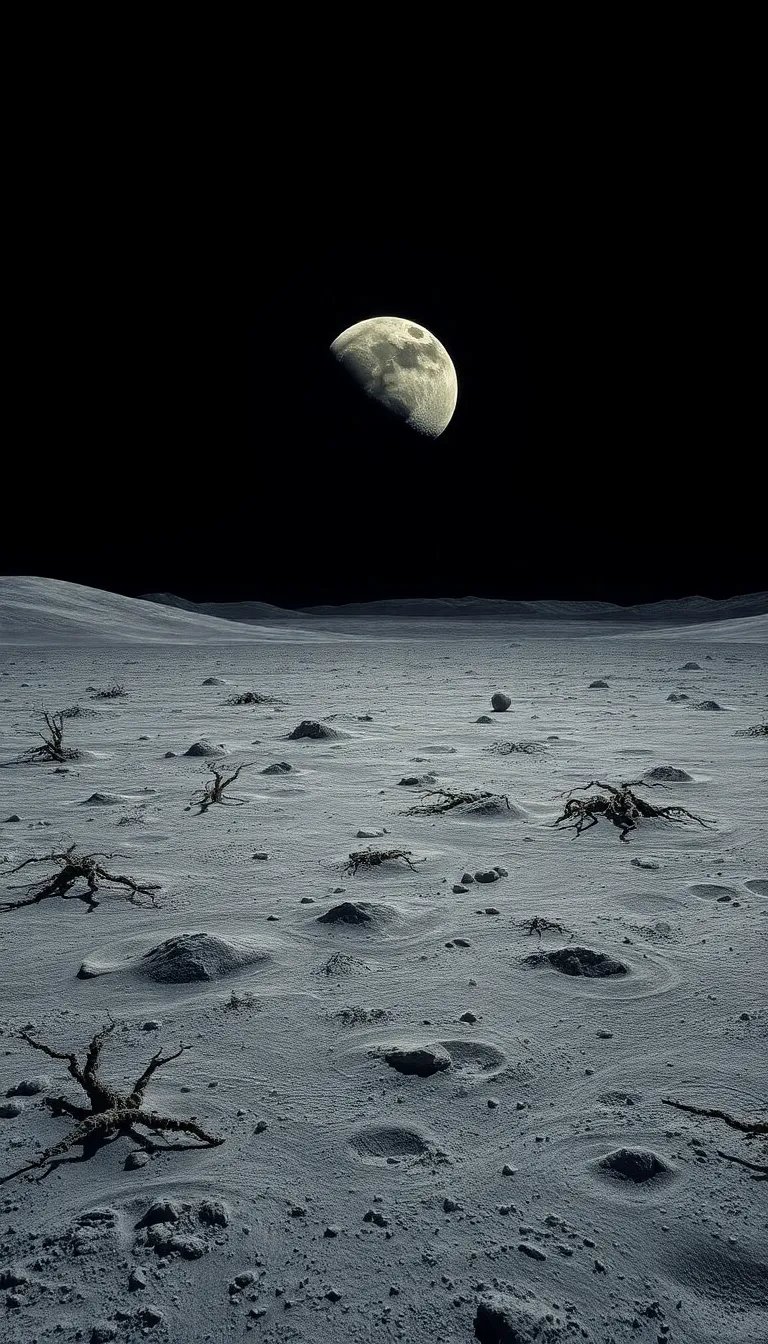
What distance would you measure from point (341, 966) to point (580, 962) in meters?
0.50

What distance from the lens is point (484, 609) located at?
42.0 m

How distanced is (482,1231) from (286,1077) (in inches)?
18.2

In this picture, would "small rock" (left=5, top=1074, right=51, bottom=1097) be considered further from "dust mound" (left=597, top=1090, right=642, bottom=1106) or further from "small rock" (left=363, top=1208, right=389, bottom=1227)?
"dust mound" (left=597, top=1090, right=642, bottom=1106)

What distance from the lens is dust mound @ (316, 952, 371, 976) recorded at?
1.94 m

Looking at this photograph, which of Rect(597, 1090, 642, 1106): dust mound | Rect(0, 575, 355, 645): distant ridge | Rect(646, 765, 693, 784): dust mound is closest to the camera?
Rect(597, 1090, 642, 1106): dust mound

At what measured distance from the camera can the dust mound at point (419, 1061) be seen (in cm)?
155

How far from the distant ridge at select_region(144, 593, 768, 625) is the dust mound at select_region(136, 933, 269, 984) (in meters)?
31.5

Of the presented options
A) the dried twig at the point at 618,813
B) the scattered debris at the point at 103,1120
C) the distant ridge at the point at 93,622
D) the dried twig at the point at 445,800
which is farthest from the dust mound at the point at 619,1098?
the distant ridge at the point at 93,622

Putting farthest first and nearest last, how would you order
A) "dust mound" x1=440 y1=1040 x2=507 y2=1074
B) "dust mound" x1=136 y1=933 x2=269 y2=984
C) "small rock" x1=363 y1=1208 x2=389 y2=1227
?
"dust mound" x1=136 y1=933 x2=269 y2=984
"dust mound" x1=440 y1=1040 x2=507 y2=1074
"small rock" x1=363 y1=1208 x2=389 y2=1227

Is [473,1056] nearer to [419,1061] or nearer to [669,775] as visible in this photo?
[419,1061]

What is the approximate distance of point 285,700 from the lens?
7.27m

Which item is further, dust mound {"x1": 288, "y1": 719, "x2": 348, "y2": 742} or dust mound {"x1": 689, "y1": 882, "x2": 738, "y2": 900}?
dust mound {"x1": 288, "y1": 719, "x2": 348, "y2": 742}

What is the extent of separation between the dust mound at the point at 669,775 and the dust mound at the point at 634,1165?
2575 mm

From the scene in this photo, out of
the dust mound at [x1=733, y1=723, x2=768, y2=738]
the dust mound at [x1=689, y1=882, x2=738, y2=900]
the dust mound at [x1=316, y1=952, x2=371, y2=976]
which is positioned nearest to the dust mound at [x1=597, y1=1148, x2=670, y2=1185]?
the dust mound at [x1=316, y1=952, x2=371, y2=976]
